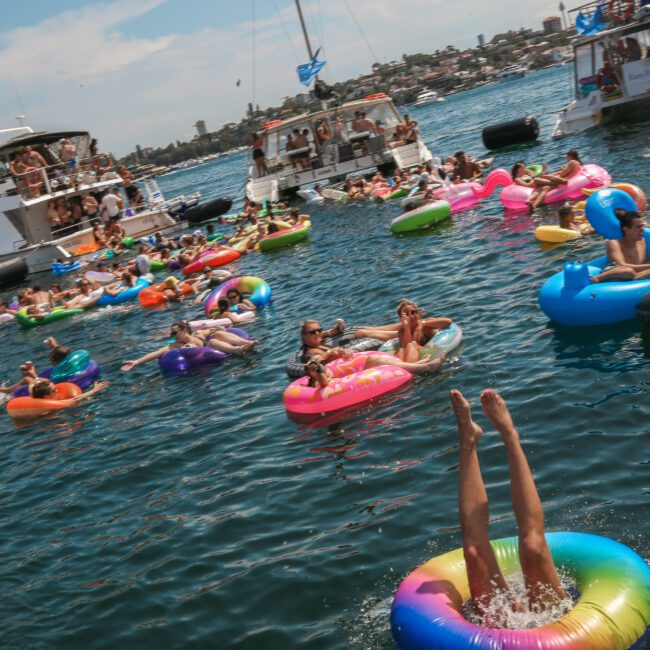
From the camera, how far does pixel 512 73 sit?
132 metres

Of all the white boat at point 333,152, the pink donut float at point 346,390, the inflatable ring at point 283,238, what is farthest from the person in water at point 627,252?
the white boat at point 333,152

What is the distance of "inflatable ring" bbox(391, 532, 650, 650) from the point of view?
473 cm

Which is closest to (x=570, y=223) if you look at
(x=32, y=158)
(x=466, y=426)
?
(x=466, y=426)

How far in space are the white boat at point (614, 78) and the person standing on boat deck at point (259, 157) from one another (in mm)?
11234

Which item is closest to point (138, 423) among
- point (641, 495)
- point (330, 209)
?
point (641, 495)

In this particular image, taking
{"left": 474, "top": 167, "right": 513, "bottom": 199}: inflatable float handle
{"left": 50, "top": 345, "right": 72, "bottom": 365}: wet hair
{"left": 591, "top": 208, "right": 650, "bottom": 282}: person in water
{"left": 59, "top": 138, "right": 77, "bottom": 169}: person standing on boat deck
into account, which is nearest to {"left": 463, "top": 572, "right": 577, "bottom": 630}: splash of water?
{"left": 591, "top": 208, "right": 650, "bottom": 282}: person in water

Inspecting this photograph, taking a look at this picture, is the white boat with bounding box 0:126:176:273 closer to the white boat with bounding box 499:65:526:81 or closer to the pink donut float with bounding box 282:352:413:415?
the pink donut float with bounding box 282:352:413:415

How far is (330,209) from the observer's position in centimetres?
2883

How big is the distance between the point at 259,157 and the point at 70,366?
21.0 m

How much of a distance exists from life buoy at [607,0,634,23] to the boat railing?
65.7ft

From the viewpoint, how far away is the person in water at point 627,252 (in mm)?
10844

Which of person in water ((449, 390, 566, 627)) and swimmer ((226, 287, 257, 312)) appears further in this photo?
swimmer ((226, 287, 257, 312))

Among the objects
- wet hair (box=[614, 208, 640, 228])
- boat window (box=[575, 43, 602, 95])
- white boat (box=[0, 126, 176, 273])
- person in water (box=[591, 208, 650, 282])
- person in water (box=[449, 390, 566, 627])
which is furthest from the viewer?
white boat (box=[0, 126, 176, 273])

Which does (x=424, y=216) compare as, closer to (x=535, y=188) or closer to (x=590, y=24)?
(x=535, y=188)
